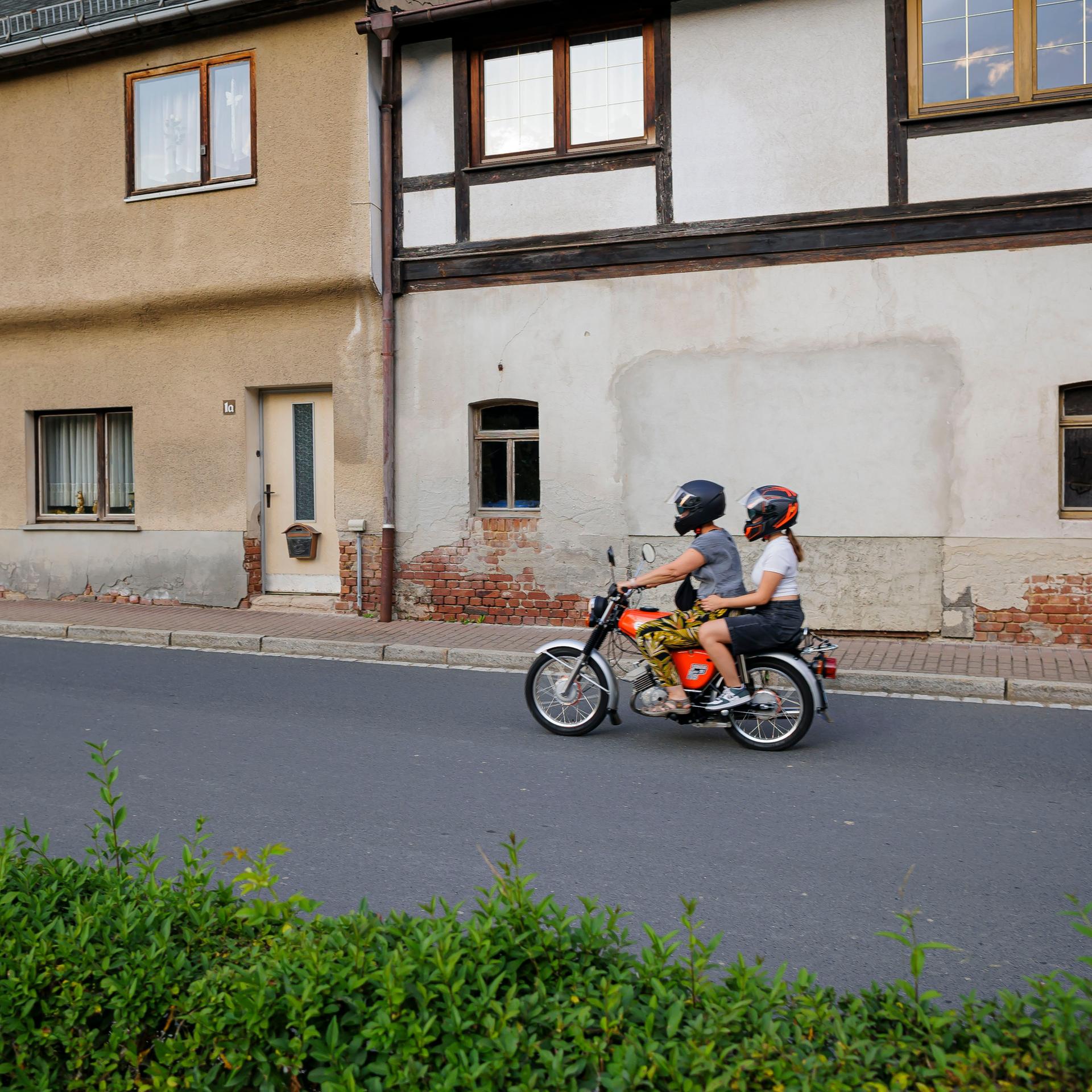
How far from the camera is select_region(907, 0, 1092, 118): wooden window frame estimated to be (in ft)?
36.0

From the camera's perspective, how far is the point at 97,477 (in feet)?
51.6

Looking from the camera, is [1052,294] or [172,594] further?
[172,594]

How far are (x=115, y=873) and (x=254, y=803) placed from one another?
2.88m

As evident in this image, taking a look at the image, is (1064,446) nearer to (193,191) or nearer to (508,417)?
(508,417)

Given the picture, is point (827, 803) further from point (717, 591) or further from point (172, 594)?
point (172, 594)

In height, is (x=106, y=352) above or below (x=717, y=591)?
above

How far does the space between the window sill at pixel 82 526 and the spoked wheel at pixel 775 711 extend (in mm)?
10222

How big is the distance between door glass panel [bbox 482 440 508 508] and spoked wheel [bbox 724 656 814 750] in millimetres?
6523

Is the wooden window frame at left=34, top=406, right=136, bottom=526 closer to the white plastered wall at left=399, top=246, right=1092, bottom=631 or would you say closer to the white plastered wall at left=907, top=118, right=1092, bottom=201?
the white plastered wall at left=399, top=246, right=1092, bottom=631

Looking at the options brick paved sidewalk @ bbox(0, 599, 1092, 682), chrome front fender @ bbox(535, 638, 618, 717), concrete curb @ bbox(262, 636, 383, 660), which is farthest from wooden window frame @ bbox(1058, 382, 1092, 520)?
concrete curb @ bbox(262, 636, 383, 660)

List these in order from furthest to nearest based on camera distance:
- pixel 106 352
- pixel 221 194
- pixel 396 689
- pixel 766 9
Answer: pixel 106 352 → pixel 221 194 → pixel 766 9 → pixel 396 689

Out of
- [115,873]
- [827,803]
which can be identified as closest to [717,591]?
[827,803]

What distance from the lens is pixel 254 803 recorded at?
19.5 feet

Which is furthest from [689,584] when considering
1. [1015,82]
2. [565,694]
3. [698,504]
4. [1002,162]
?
[1015,82]
